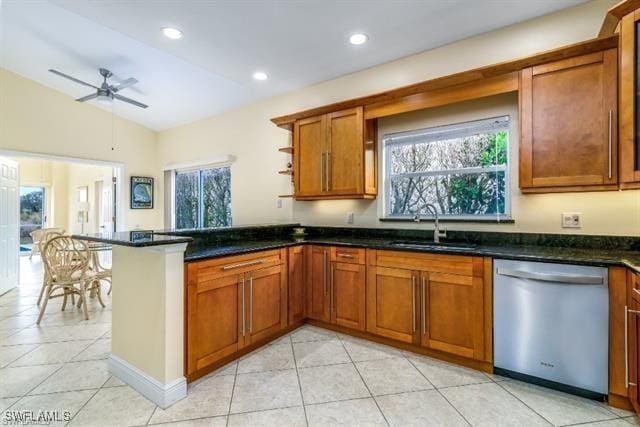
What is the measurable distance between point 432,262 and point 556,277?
758 millimetres

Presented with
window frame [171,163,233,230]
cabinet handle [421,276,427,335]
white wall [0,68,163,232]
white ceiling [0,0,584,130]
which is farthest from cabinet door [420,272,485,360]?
white wall [0,68,163,232]

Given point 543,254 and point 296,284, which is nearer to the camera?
point 543,254

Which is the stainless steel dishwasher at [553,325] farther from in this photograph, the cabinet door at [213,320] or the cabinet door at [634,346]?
the cabinet door at [213,320]

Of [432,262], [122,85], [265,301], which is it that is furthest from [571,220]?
[122,85]

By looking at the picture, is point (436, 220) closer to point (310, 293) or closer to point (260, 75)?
point (310, 293)

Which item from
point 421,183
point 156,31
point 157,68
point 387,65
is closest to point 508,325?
point 421,183

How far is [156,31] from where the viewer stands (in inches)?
113

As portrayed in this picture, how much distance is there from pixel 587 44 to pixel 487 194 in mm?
1235

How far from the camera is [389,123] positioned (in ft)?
10.6

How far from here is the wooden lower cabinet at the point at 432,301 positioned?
2178 millimetres

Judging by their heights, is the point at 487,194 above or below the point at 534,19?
below

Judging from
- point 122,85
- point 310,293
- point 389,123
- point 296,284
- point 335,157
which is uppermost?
point 122,85

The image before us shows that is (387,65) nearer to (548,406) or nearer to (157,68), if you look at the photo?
(157,68)

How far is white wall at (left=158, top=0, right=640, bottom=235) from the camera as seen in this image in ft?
7.34
